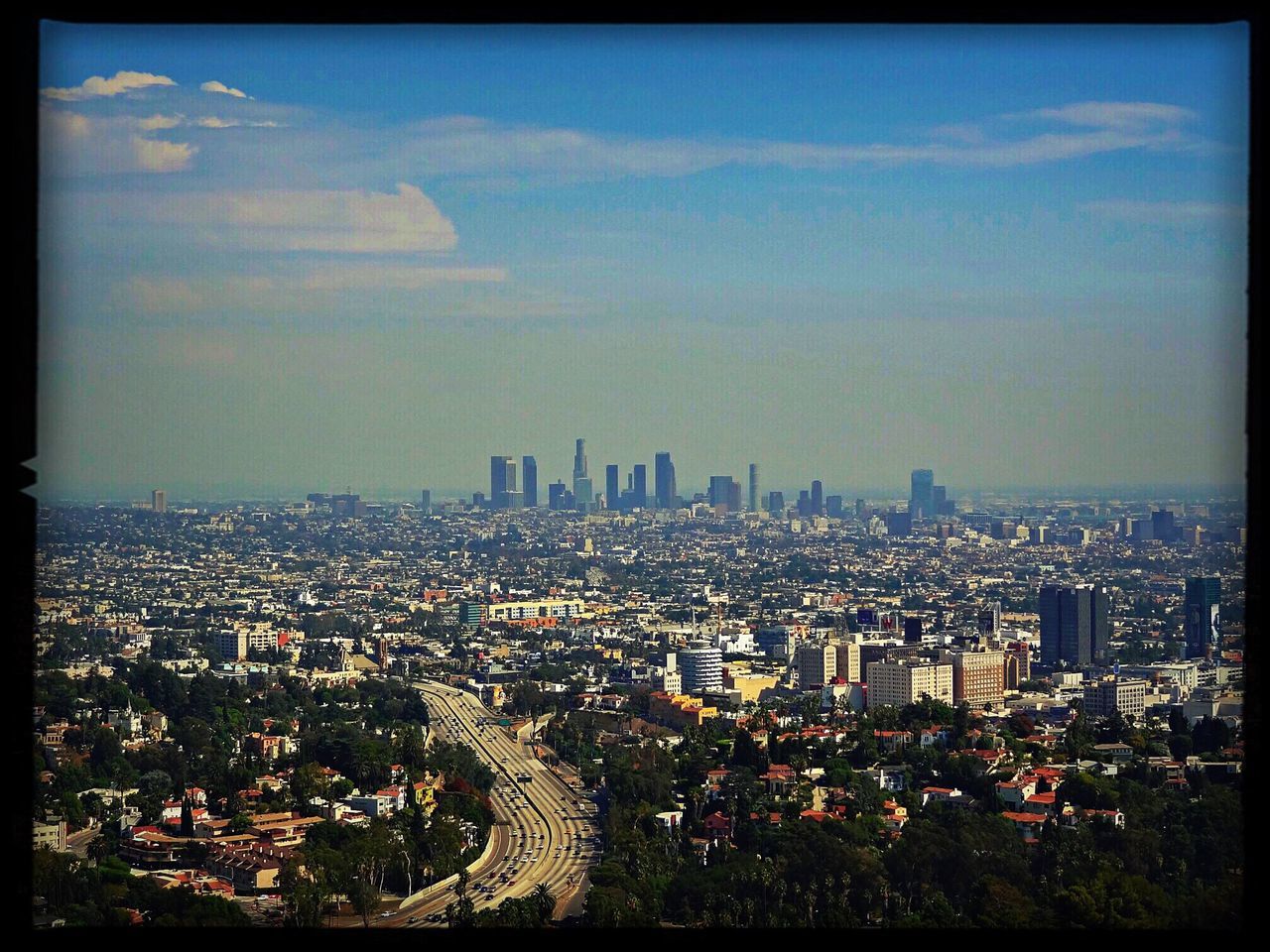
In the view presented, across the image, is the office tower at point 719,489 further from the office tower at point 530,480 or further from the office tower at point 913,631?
the office tower at point 913,631

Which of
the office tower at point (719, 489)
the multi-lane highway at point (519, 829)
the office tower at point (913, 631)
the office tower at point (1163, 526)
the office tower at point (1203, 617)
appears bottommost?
the multi-lane highway at point (519, 829)

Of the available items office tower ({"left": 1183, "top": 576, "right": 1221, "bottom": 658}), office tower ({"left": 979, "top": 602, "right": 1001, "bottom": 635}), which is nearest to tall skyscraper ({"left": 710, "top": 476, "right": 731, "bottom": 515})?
office tower ({"left": 979, "top": 602, "right": 1001, "bottom": 635})

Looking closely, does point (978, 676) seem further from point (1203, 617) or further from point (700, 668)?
point (700, 668)

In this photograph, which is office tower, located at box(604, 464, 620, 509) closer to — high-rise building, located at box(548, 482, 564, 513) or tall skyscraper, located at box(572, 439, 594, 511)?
tall skyscraper, located at box(572, 439, 594, 511)

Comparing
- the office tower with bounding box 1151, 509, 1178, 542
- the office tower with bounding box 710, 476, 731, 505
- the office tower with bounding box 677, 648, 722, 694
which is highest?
the office tower with bounding box 710, 476, 731, 505

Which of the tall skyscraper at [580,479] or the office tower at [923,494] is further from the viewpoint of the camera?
the tall skyscraper at [580,479]

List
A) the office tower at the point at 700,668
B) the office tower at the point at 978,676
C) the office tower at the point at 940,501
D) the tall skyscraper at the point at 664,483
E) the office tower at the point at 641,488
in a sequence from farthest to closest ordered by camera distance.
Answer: the office tower at the point at 641,488, the tall skyscraper at the point at 664,483, the office tower at the point at 940,501, the office tower at the point at 700,668, the office tower at the point at 978,676

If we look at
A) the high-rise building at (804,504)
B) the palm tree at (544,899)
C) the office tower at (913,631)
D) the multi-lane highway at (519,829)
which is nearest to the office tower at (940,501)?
the high-rise building at (804,504)
